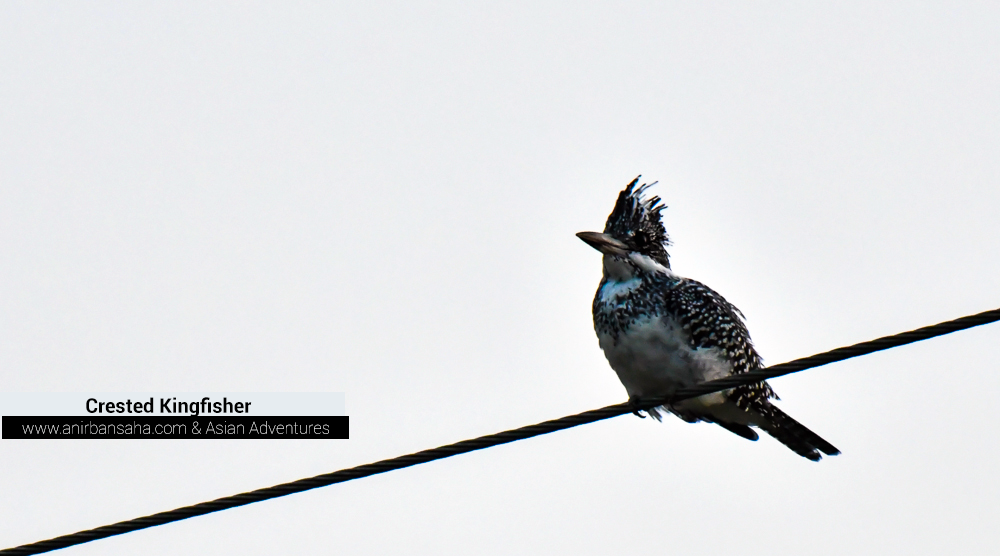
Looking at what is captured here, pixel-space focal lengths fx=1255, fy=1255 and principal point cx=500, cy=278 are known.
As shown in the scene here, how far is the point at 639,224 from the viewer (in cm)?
828

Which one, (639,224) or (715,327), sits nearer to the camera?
(715,327)

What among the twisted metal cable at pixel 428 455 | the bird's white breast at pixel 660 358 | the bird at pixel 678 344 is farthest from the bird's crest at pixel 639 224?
the twisted metal cable at pixel 428 455

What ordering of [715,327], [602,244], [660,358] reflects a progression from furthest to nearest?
1. [602,244]
2. [715,327]
3. [660,358]

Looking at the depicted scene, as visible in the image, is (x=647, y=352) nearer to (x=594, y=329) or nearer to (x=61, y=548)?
(x=594, y=329)

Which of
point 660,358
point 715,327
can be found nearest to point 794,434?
point 715,327

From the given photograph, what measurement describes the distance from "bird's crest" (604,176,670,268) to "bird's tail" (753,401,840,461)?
128 centimetres

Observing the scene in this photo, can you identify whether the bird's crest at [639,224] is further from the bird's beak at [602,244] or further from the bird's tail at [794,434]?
the bird's tail at [794,434]

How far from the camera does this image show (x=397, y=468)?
4.77 metres

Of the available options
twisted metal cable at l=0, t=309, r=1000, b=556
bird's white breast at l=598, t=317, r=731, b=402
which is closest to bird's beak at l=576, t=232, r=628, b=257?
bird's white breast at l=598, t=317, r=731, b=402

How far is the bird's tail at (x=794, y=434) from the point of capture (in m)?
7.33

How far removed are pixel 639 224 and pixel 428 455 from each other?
3792mm

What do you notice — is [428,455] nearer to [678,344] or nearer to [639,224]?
[678,344]

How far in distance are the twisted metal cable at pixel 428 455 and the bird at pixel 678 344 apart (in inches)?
80.1

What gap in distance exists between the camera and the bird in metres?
7.20
